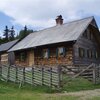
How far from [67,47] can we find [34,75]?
10.7 meters

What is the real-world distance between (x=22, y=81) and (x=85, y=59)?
42.4ft

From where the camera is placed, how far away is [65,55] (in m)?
28.7

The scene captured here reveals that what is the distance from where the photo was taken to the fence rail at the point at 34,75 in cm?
1744

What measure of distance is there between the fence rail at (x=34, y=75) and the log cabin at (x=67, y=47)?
27.6 feet

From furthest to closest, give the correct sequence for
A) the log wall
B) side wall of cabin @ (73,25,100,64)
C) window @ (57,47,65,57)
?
window @ (57,47,65,57) < side wall of cabin @ (73,25,100,64) < the log wall

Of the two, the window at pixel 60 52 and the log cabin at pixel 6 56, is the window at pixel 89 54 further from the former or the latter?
the log cabin at pixel 6 56

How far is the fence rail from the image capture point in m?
17.4

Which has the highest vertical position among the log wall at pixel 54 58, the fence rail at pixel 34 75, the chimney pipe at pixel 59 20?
the chimney pipe at pixel 59 20


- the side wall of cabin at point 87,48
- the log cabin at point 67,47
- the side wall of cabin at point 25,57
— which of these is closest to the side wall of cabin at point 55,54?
the log cabin at point 67,47

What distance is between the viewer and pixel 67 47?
2873cm

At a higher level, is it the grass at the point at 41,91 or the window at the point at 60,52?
the window at the point at 60,52

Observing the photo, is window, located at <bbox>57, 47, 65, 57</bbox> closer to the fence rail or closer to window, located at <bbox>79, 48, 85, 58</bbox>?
window, located at <bbox>79, 48, 85, 58</bbox>

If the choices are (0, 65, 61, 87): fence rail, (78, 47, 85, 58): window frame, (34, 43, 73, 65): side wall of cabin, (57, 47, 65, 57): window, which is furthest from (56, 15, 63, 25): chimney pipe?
(0, 65, 61, 87): fence rail

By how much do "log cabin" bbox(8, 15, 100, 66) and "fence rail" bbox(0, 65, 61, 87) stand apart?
8418 mm
